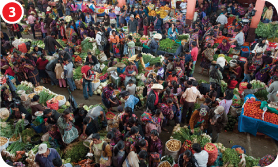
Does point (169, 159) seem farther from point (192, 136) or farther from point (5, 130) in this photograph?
point (5, 130)

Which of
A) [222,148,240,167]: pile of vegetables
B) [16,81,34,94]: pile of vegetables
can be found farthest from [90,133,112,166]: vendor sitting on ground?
A: [16,81,34,94]: pile of vegetables

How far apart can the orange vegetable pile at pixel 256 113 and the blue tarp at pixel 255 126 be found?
0.32ft

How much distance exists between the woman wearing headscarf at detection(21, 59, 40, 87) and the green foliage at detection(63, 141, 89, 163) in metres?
3.72

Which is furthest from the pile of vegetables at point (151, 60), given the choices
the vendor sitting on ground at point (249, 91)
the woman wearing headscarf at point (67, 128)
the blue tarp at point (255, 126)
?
the woman wearing headscarf at point (67, 128)

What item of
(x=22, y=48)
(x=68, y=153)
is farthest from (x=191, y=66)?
(x=22, y=48)

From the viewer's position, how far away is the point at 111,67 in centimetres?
794

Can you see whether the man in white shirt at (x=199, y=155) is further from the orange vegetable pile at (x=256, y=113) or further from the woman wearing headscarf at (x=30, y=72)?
the woman wearing headscarf at (x=30, y=72)

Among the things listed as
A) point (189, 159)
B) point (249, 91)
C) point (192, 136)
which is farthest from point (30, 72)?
point (249, 91)

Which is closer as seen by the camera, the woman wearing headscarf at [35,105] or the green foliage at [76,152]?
the green foliage at [76,152]

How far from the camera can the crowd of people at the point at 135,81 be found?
172 inches

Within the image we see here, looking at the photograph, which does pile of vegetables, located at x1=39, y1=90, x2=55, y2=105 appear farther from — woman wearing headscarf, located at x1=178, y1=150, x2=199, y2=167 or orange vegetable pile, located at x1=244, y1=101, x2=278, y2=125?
orange vegetable pile, located at x1=244, y1=101, x2=278, y2=125

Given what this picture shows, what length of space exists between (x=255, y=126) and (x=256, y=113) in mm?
363

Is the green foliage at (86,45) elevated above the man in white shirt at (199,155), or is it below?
above

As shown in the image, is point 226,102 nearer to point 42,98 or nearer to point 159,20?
point 42,98
